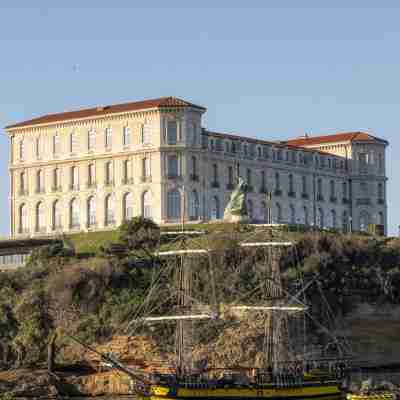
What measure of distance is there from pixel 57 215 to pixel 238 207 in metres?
23.3

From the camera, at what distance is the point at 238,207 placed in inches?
5300

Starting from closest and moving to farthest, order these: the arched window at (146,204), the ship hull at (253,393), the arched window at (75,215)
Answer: the ship hull at (253,393) → the arched window at (146,204) → the arched window at (75,215)

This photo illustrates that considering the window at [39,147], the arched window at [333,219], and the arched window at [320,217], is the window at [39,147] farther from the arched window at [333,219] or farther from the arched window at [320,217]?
the arched window at [333,219]

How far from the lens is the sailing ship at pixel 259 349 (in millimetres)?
90188

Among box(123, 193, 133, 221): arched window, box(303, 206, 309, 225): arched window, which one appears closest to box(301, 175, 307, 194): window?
box(303, 206, 309, 225): arched window

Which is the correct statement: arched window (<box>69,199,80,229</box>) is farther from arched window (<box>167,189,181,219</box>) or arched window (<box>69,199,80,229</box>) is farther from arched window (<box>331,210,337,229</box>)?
arched window (<box>331,210,337,229</box>)

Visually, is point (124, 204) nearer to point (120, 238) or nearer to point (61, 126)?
point (61, 126)

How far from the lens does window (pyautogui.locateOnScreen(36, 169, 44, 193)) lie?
15175 centimetres

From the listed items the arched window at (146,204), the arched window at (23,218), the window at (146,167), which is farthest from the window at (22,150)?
the arched window at (146,204)

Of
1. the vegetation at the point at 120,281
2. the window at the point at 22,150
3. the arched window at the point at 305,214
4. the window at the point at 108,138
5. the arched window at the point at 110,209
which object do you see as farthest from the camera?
the arched window at the point at 305,214

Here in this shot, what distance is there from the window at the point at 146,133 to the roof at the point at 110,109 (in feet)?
5.83

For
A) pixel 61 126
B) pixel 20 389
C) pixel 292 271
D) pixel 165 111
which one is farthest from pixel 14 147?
pixel 20 389

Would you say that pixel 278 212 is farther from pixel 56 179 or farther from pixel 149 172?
pixel 56 179

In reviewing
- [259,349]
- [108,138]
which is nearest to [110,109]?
[108,138]
